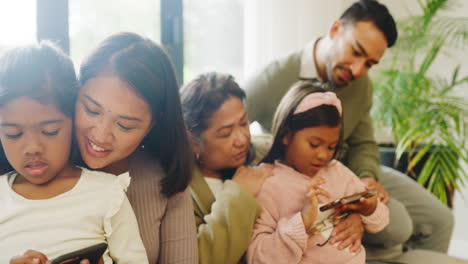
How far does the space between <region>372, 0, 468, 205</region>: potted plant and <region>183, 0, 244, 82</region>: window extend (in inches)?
42.9

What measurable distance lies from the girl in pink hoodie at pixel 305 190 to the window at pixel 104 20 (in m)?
0.90

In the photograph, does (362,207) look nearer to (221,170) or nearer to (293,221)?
(293,221)

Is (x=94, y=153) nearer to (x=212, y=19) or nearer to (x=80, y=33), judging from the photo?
(x=80, y=33)

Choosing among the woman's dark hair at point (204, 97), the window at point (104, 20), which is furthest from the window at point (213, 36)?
the woman's dark hair at point (204, 97)

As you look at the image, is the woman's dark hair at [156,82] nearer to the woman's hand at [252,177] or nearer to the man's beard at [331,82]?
the woman's hand at [252,177]

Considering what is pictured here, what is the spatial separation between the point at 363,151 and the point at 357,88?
32 cm

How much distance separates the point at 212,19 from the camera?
3.21 meters

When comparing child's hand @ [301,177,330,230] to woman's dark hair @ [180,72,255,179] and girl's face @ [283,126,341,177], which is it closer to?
girl's face @ [283,126,341,177]

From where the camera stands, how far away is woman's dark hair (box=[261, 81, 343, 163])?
1.43m

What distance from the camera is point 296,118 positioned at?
4.83 feet

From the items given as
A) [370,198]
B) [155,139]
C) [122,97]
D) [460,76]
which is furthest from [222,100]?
[460,76]

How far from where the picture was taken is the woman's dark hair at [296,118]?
1435 mm

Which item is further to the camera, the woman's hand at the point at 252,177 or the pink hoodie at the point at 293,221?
the woman's hand at the point at 252,177

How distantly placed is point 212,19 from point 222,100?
1940 mm
